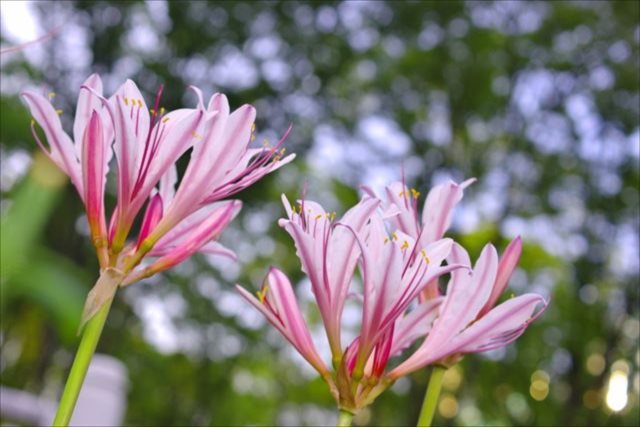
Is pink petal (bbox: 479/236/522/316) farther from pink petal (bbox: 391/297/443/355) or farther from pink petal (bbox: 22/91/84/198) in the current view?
pink petal (bbox: 22/91/84/198)

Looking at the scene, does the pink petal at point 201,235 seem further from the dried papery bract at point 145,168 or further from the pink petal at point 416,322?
the pink petal at point 416,322

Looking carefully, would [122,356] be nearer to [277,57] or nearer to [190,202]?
[277,57]

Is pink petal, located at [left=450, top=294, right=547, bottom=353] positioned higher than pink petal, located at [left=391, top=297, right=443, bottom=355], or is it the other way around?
pink petal, located at [left=450, top=294, right=547, bottom=353]

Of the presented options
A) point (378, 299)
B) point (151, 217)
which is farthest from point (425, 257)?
point (151, 217)

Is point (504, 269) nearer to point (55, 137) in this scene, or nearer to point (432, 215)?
point (432, 215)

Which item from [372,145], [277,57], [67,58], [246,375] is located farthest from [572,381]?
[246,375]

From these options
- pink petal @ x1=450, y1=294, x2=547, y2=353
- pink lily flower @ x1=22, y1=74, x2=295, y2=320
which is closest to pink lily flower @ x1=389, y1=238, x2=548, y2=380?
pink petal @ x1=450, y1=294, x2=547, y2=353
